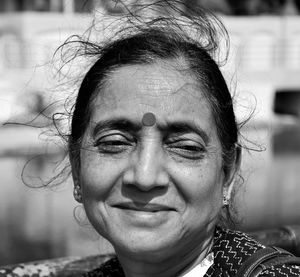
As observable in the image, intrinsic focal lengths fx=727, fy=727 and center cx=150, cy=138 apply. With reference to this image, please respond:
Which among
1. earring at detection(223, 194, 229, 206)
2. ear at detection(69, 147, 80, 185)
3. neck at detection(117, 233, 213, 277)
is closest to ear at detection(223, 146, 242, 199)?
earring at detection(223, 194, 229, 206)

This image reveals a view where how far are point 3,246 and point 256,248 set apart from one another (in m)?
5.82

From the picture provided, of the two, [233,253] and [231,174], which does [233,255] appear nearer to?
[233,253]

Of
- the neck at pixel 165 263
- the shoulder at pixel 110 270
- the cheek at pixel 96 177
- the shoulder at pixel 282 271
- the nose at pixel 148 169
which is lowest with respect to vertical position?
the shoulder at pixel 110 270

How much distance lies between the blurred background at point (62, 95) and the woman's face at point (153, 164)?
0.42 m

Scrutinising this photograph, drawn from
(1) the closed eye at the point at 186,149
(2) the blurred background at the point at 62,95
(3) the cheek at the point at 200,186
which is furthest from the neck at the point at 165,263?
(2) the blurred background at the point at 62,95

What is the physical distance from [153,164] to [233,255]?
0.30m

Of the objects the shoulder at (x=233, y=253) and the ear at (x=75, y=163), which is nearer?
the shoulder at (x=233, y=253)

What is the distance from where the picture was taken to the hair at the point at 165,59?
1.77 meters

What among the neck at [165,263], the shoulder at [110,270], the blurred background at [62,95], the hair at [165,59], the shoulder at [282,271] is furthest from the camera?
the blurred background at [62,95]

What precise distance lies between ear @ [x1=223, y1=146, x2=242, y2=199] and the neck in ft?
0.43

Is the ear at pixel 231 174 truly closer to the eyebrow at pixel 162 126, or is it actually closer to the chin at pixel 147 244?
the eyebrow at pixel 162 126

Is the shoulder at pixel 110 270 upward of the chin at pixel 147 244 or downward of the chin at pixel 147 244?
downward

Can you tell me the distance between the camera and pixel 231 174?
1.85m

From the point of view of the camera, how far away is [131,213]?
1.64 meters
